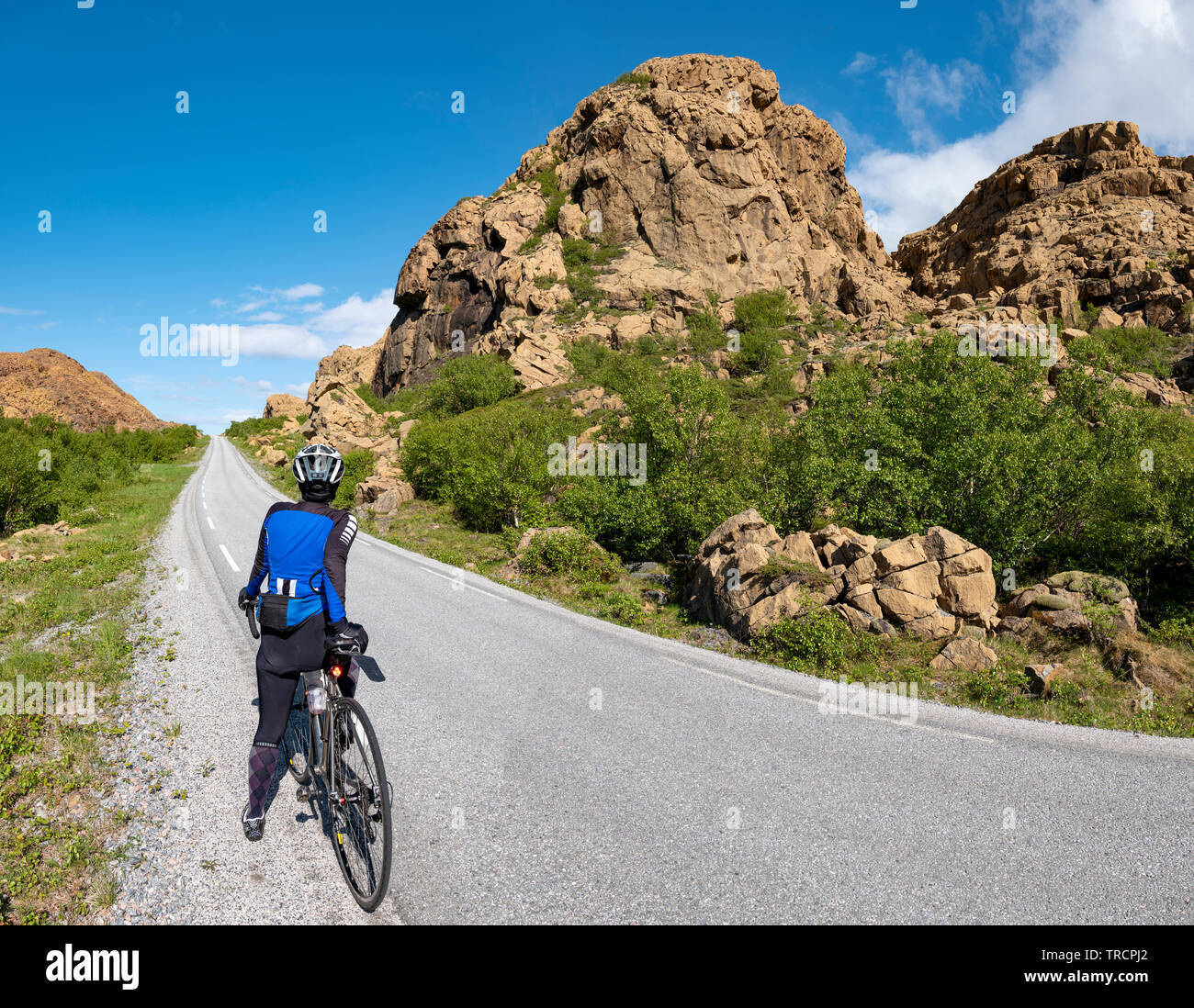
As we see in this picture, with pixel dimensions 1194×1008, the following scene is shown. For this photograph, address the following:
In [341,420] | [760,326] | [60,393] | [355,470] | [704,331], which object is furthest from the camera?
[60,393]

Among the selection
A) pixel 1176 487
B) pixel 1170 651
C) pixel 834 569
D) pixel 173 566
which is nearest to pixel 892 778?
pixel 834 569

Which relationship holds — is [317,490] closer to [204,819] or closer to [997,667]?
[204,819]

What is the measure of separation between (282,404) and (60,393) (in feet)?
116

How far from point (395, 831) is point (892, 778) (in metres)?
4.20

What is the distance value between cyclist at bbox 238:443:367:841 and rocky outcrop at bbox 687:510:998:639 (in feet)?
24.3

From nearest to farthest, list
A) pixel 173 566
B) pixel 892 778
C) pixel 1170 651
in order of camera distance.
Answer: pixel 892 778 < pixel 1170 651 < pixel 173 566

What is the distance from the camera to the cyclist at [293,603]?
3725 millimetres

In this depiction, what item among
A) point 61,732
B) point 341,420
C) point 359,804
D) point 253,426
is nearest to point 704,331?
point 341,420

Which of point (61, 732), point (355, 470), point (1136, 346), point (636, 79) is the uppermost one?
point (636, 79)

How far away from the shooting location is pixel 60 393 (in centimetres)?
9144

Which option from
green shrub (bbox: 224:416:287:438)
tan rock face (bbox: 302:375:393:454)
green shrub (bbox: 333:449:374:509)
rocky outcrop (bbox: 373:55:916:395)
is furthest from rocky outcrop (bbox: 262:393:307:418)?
green shrub (bbox: 333:449:374:509)

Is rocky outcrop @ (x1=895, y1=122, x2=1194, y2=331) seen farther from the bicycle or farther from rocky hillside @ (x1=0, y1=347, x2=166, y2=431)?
rocky hillside @ (x1=0, y1=347, x2=166, y2=431)

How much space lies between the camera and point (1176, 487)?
1279cm
